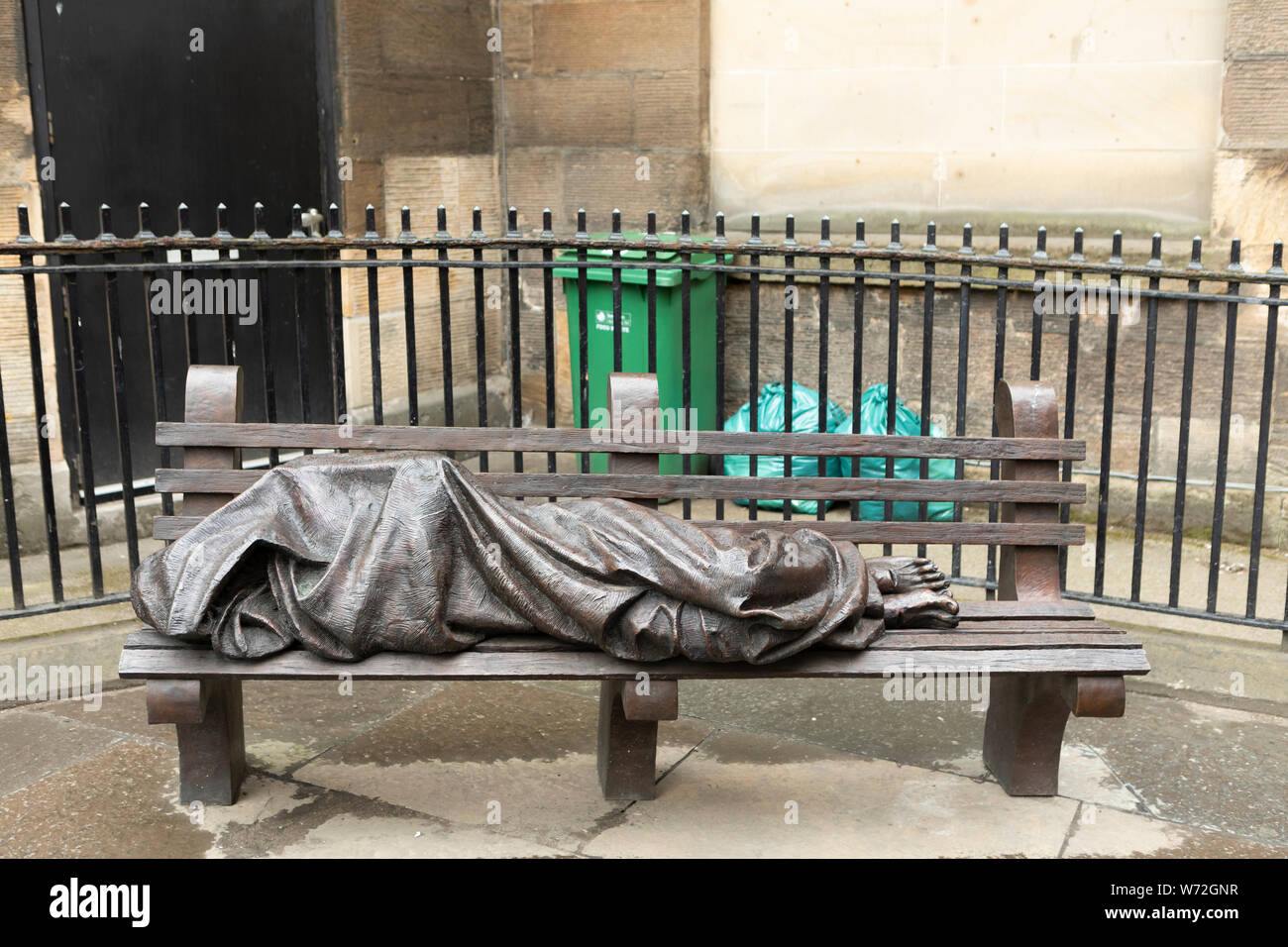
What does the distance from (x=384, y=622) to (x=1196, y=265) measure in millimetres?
3147

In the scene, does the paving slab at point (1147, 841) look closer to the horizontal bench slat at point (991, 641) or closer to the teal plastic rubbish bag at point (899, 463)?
the horizontal bench slat at point (991, 641)

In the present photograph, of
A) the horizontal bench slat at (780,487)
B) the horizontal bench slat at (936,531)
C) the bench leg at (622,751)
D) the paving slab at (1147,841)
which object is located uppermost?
the horizontal bench slat at (780,487)

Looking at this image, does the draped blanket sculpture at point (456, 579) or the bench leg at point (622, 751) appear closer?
the draped blanket sculpture at point (456, 579)

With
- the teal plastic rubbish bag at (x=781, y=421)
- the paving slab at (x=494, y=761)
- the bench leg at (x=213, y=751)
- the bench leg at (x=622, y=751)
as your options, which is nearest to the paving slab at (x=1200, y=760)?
the paving slab at (x=494, y=761)

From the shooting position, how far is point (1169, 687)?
4707 mm

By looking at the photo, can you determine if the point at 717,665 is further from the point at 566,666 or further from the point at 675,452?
the point at 675,452

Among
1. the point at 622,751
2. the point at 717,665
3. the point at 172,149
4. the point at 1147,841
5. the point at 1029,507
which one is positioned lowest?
the point at 1147,841

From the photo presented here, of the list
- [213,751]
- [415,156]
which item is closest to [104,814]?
[213,751]

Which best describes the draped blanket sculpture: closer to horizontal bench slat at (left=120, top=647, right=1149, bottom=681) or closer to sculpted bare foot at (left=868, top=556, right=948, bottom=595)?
horizontal bench slat at (left=120, top=647, right=1149, bottom=681)

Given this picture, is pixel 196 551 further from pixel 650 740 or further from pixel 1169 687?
pixel 1169 687

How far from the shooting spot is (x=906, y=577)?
372 centimetres

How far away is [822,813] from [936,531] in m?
0.86

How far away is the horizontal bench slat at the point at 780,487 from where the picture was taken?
3898mm

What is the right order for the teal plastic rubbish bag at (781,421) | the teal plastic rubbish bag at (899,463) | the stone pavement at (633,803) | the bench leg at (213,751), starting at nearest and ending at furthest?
the stone pavement at (633,803)
the bench leg at (213,751)
the teal plastic rubbish bag at (899,463)
the teal plastic rubbish bag at (781,421)
